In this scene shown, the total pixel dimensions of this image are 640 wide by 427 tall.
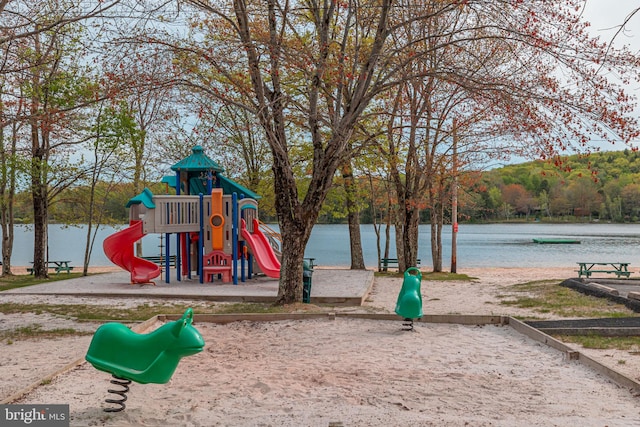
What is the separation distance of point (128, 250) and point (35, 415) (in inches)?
475

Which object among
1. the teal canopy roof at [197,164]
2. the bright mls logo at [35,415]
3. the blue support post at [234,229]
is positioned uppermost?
the teal canopy roof at [197,164]

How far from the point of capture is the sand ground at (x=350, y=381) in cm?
482

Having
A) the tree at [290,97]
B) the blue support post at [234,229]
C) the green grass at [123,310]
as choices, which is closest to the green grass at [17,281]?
the green grass at [123,310]

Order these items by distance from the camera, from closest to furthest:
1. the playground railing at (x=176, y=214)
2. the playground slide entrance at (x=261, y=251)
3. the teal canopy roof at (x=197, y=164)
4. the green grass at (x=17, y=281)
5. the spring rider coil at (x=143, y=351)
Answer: the spring rider coil at (x=143, y=351) → the playground railing at (x=176, y=214) → the playground slide entrance at (x=261, y=251) → the green grass at (x=17, y=281) → the teal canopy roof at (x=197, y=164)

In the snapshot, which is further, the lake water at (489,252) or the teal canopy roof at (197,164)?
the lake water at (489,252)

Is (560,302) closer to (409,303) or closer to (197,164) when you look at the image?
(409,303)

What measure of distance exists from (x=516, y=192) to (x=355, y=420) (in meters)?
97.1

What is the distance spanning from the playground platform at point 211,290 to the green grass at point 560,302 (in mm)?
3608

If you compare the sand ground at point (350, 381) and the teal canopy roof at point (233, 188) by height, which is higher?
the teal canopy roof at point (233, 188)

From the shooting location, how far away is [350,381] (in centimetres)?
590

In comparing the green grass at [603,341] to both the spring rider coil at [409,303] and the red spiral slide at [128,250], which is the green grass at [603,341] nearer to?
the spring rider coil at [409,303]

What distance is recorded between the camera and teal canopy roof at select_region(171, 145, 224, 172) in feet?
56.0

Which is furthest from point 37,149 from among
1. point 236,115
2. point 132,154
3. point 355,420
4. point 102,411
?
point 355,420

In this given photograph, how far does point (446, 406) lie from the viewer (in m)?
5.09
